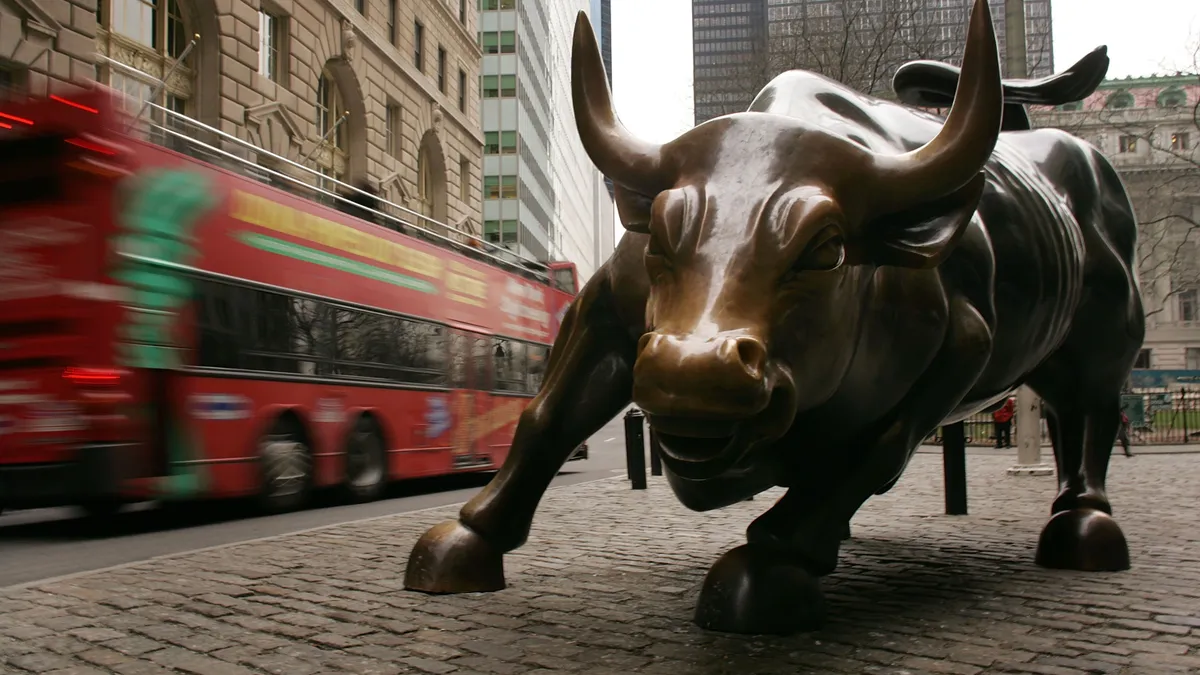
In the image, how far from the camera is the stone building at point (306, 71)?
17578 millimetres

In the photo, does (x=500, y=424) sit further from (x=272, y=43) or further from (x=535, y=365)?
(x=272, y=43)

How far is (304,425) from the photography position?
37.6ft

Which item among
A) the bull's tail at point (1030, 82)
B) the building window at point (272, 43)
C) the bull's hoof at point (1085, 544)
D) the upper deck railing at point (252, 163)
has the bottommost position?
the bull's hoof at point (1085, 544)

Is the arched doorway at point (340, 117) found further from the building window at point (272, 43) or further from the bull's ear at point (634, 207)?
the bull's ear at point (634, 207)

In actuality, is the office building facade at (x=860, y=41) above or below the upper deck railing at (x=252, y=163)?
above

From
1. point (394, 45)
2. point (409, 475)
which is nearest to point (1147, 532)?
point (409, 475)

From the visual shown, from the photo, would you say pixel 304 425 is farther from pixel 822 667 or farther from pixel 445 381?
pixel 822 667

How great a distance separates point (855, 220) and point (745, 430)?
899 millimetres

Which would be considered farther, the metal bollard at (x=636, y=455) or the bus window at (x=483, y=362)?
the bus window at (x=483, y=362)

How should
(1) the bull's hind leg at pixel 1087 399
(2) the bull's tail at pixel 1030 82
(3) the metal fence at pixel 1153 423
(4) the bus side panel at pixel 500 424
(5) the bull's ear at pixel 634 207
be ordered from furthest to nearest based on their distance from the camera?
(3) the metal fence at pixel 1153 423 < (4) the bus side panel at pixel 500 424 < (2) the bull's tail at pixel 1030 82 < (1) the bull's hind leg at pixel 1087 399 < (5) the bull's ear at pixel 634 207

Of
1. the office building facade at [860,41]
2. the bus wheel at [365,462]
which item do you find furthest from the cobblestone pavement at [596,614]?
the office building facade at [860,41]

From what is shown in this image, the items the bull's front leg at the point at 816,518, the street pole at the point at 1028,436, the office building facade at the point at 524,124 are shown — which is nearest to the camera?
the bull's front leg at the point at 816,518

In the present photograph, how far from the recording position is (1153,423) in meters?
27.8

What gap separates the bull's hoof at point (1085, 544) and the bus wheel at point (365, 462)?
8846 millimetres
